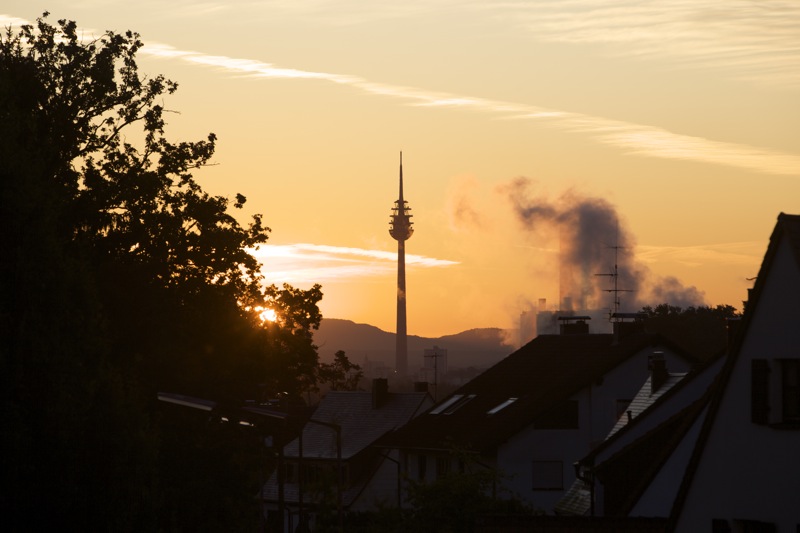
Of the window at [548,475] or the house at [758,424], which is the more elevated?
the house at [758,424]

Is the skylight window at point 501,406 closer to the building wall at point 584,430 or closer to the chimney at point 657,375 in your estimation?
the building wall at point 584,430

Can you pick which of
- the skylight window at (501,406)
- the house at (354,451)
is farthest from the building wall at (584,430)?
the house at (354,451)

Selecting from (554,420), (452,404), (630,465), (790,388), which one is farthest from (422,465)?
(790,388)

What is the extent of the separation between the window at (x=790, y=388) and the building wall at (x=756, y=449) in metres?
0.18

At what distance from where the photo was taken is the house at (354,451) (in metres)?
80.2

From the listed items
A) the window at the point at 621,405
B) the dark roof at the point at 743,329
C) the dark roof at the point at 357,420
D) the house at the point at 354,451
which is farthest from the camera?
the dark roof at the point at 357,420

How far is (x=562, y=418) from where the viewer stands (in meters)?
64.9

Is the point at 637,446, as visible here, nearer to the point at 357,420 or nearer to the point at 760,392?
the point at 760,392

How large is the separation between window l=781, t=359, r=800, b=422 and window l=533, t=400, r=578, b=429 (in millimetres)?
38114

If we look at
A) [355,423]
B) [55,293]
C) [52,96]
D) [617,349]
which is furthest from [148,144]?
[355,423]

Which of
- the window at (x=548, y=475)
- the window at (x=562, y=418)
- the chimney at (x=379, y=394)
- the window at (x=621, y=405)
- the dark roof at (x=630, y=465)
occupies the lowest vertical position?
the window at (x=548, y=475)

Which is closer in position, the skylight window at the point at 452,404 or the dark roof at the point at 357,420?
the skylight window at the point at 452,404

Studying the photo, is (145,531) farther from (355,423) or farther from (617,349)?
(355,423)

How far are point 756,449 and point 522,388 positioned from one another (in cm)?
4139
